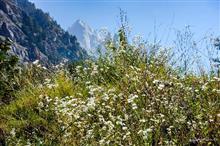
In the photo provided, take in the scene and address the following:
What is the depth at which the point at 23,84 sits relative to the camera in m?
9.98

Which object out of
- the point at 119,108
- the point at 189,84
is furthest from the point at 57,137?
the point at 189,84

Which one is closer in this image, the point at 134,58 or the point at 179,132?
the point at 179,132

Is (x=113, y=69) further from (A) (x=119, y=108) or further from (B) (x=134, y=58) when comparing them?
(A) (x=119, y=108)

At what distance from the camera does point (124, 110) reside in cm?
610

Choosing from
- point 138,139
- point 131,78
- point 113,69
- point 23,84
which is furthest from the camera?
point 23,84

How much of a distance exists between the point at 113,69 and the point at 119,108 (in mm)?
2501

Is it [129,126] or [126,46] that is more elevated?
[126,46]

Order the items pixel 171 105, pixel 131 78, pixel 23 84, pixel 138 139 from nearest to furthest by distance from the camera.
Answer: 1. pixel 138 139
2. pixel 171 105
3. pixel 131 78
4. pixel 23 84

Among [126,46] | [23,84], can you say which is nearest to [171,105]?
[126,46]

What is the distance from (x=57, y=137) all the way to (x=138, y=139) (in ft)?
4.66

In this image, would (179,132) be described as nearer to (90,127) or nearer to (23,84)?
(90,127)

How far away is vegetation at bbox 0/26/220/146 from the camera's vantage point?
223 inches

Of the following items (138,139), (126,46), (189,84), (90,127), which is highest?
(126,46)

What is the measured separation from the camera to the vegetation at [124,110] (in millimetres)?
5676
